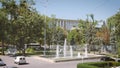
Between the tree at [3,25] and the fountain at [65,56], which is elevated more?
the tree at [3,25]

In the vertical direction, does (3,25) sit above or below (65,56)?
above

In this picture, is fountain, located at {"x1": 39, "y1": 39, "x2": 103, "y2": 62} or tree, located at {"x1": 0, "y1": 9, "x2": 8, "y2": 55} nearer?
fountain, located at {"x1": 39, "y1": 39, "x2": 103, "y2": 62}

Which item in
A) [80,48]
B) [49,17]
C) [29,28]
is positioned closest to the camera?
[29,28]

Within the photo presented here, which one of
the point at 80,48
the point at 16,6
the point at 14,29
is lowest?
the point at 80,48

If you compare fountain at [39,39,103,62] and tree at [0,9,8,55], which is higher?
tree at [0,9,8,55]

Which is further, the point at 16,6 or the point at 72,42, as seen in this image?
the point at 72,42

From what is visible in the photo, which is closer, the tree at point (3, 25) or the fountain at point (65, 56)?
the fountain at point (65, 56)

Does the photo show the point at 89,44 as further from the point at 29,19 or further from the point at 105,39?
the point at 29,19

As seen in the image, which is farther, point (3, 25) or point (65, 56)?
point (3, 25)

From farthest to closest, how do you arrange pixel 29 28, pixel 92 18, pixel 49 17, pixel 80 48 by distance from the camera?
pixel 49 17
pixel 80 48
pixel 92 18
pixel 29 28

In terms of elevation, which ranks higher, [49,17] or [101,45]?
[49,17]

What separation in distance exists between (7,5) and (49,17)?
1243 inches

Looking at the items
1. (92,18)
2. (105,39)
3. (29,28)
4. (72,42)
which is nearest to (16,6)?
(29,28)

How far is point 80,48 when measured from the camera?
9338 cm
